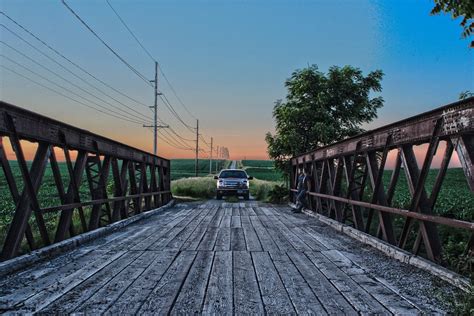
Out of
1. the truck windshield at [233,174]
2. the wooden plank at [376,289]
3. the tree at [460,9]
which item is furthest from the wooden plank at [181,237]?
the truck windshield at [233,174]

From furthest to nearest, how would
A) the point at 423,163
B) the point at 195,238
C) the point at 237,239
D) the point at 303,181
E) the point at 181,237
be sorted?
the point at 303,181, the point at 181,237, the point at 195,238, the point at 237,239, the point at 423,163

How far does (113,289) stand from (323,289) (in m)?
2.25

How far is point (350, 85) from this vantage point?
23375mm

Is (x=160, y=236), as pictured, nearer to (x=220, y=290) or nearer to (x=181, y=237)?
(x=181, y=237)

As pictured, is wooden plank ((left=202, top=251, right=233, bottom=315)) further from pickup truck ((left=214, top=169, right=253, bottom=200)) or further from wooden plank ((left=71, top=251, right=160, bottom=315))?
pickup truck ((left=214, top=169, right=253, bottom=200))

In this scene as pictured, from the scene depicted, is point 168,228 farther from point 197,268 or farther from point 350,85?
point 350,85

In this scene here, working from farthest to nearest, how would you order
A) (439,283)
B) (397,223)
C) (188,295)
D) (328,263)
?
(397,223) → (328,263) → (439,283) → (188,295)

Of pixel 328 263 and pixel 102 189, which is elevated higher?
pixel 102 189

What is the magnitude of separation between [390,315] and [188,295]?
6.31 ft

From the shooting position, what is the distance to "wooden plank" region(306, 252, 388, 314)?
3.74 m

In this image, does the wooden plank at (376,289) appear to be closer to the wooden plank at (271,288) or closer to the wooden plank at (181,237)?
the wooden plank at (271,288)

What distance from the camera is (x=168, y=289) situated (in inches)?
169

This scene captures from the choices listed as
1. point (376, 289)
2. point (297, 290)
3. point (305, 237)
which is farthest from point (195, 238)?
point (376, 289)

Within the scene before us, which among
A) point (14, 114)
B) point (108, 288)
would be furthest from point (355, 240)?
point (14, 114)
